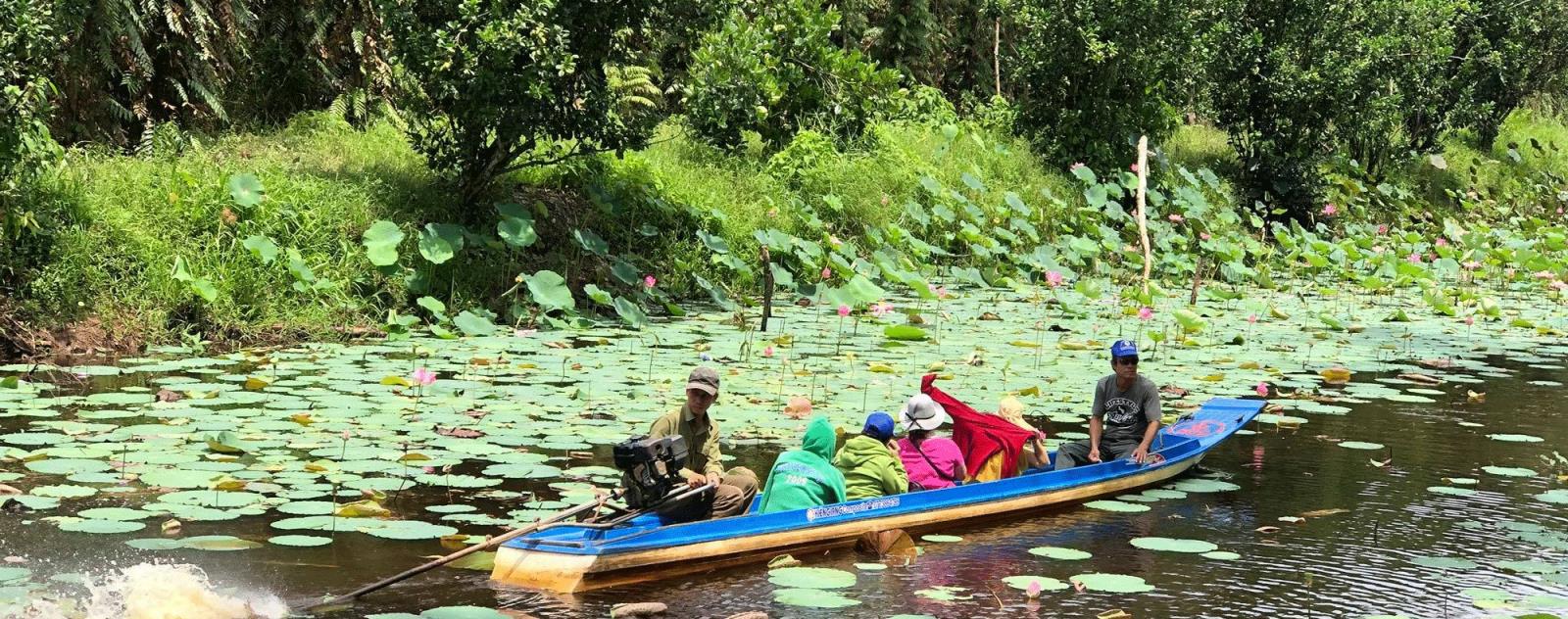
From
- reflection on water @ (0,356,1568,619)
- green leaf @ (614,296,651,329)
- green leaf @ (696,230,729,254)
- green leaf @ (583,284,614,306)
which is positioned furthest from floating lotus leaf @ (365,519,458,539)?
green leaf @ (696,230,729,254)

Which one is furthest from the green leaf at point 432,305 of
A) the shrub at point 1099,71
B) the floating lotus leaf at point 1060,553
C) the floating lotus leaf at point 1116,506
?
the shrub at point 1099,71

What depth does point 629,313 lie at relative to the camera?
13.4 m

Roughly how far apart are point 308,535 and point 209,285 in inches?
226

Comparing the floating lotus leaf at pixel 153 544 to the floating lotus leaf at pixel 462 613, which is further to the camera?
the floating lotus leaf at pixel 153 544

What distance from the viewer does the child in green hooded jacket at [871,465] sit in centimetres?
721

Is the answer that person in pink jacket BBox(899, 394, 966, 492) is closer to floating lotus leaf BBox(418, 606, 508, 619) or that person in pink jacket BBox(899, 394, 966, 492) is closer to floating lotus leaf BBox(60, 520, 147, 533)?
floating lotus leaf BBox(418, 606, 508, 619)

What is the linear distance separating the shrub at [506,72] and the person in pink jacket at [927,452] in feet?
20.0

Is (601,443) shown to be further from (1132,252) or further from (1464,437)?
(1132,252)

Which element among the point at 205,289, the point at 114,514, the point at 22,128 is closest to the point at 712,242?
the point at 205,289

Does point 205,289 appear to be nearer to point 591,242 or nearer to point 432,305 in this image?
point 432,305

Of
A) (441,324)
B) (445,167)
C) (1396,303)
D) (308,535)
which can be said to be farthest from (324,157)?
(1396,303)

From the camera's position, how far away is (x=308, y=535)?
6.56 meters

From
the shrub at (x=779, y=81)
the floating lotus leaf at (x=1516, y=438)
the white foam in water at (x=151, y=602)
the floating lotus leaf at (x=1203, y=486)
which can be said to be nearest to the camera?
the white foam in water at (x=151, y=602)

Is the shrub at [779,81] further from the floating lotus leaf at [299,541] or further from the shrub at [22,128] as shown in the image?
the floating lotus leaf at [299,541]
